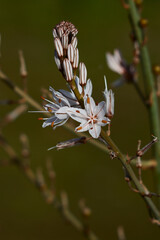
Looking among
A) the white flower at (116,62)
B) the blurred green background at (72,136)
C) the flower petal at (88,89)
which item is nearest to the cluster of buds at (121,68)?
the white flower at (116,62)

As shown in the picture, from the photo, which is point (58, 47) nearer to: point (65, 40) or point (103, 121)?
point (65, 40)

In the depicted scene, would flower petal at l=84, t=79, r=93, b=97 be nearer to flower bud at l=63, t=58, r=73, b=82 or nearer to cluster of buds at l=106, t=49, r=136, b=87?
flower bud at l=63, t=58, r=73, b=82

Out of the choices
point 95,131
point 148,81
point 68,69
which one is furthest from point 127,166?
point 148,81

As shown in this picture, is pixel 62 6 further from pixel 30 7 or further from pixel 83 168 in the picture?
pixel 83 168

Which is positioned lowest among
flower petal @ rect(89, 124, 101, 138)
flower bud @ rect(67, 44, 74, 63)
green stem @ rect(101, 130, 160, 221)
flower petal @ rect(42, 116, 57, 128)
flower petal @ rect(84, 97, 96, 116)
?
green stem @ rect(101, 130, 160, 221)

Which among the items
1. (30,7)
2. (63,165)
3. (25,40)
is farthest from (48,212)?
(30,7)

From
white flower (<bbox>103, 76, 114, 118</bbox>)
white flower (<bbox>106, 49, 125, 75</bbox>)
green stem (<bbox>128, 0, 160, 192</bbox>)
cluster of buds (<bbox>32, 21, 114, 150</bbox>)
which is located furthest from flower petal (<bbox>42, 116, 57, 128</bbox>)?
white flower (<bbox>106, 49, 125, 75</bbox>)

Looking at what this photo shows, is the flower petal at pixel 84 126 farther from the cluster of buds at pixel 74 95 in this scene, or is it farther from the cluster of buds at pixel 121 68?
the cluster of buds at pixel 121 68
